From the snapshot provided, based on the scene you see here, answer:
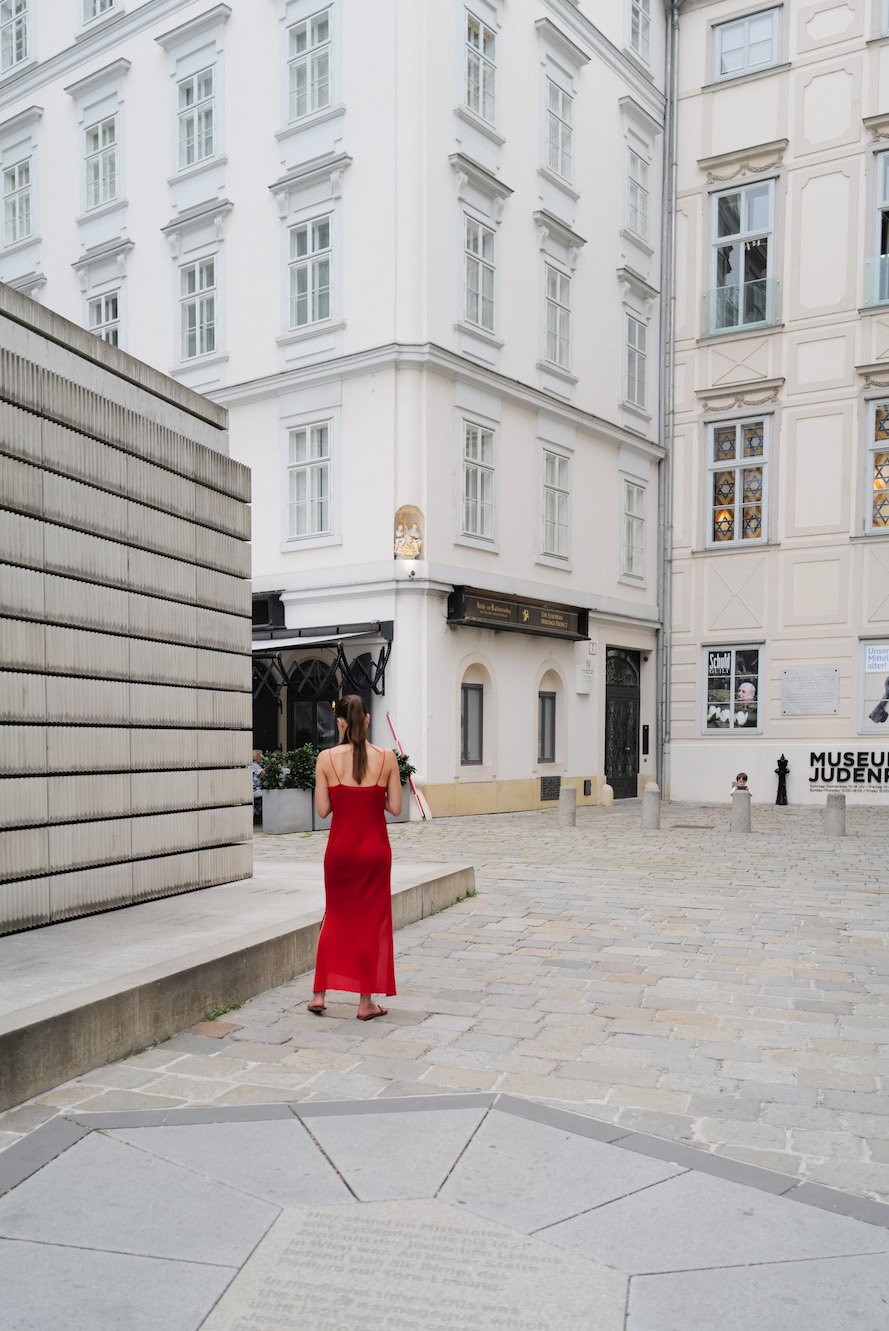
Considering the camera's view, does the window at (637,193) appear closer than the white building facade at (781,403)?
No

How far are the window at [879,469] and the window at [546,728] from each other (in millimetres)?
7305

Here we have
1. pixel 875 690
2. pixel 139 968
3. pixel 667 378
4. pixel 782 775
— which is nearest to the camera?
pixel 139 968

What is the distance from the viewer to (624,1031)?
601cm

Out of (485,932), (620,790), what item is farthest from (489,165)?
(485,932)

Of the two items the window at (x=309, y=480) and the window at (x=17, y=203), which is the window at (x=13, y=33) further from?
the window at (x=309, y=480)

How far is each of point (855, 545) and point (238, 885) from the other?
58.0 ft

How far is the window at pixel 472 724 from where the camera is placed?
20859mm

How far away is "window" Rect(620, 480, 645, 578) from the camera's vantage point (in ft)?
83.1

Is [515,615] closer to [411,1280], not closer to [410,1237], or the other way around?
[410,1237]

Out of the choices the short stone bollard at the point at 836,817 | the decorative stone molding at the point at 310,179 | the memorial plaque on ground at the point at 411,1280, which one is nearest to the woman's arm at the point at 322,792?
the memorial plaque on ground at the point at 411,1280

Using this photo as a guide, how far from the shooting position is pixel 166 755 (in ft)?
28.3

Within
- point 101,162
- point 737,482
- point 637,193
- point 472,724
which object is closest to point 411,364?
point 472,724

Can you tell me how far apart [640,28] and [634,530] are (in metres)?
10.9

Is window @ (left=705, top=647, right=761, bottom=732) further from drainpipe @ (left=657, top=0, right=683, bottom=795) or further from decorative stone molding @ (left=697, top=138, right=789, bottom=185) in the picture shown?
decorative stone molding @ (left=697, top=138, right=789, bottom=185)
